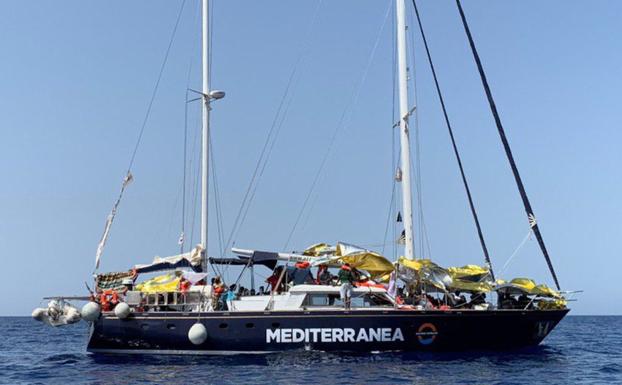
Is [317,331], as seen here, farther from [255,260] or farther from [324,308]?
[255,260]

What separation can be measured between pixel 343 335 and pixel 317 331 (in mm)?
877

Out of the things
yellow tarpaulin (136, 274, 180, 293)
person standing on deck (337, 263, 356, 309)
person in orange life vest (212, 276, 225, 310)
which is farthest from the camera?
yellow tarpaulin (136, 274, 180, 293)

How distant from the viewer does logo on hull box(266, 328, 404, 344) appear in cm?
2395

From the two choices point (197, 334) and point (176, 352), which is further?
point (176, 352)

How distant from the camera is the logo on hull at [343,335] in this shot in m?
24.0

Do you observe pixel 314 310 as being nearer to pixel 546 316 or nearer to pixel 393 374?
pixel 393 374

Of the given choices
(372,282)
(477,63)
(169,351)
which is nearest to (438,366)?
(372,282)

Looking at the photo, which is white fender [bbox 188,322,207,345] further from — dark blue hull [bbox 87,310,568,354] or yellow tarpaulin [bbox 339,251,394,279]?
yellow tarpaulin [bbox 339,251,394,279]

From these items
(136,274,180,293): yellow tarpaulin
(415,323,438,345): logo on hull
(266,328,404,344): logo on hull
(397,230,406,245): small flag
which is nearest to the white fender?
(136,274,180,293): yellow tarpaulin

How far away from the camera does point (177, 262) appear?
2756 cm

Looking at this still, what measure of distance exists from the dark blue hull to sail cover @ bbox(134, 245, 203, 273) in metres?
2.74

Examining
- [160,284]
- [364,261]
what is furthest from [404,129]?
[160,284]

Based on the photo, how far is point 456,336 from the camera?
24.6 metres

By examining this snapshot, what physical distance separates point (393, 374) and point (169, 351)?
29.2 feet
